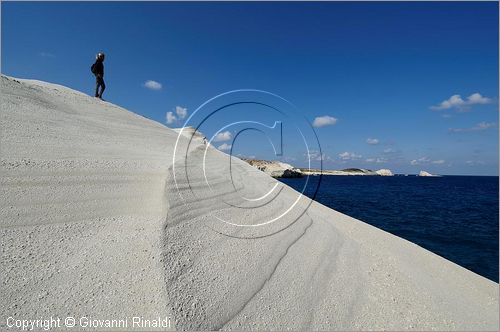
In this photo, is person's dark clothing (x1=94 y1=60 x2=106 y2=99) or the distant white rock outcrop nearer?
the distant white rock outcrop

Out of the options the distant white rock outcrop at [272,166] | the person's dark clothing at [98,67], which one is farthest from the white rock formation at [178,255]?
the person's dark clothing at [98,67]

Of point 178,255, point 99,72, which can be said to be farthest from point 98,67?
point 178,255

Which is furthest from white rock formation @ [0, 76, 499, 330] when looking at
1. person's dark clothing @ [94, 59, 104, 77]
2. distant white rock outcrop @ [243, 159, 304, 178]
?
person's dark clothing @ [94, 59, 104, 77]

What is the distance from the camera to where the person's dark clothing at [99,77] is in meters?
11.3

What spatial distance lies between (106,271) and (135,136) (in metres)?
5.88

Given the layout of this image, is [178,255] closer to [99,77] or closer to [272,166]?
[99,77]

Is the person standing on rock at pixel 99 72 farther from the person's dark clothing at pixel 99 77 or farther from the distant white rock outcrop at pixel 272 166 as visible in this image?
the distant white rock outcrop at pixel 272 166

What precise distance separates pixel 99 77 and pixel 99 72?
0.84 ft

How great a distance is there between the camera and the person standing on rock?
11.3 meters

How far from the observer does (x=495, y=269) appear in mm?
13703

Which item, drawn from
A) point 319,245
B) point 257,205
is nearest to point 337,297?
point 319,245

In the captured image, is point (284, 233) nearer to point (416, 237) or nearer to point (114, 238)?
point (114, 238)

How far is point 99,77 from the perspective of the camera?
460 inches

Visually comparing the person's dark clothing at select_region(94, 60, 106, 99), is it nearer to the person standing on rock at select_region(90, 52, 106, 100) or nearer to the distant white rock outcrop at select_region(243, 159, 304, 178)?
the person standing on rock at select_region(90, 52, 106, 100)
